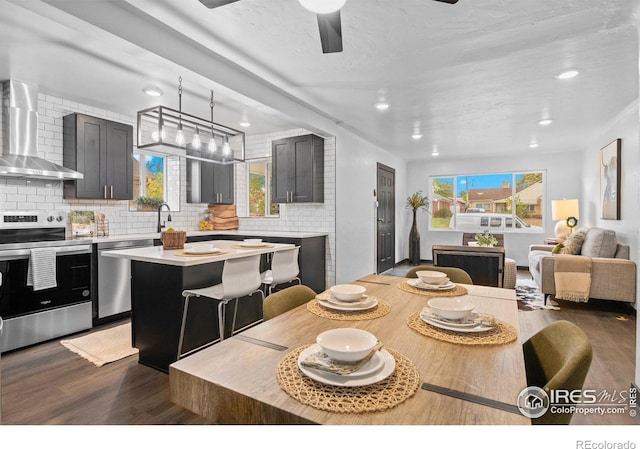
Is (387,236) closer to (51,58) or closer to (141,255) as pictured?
(141,255)

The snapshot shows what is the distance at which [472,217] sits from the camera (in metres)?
7.47

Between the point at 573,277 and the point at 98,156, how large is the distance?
18.6 feet

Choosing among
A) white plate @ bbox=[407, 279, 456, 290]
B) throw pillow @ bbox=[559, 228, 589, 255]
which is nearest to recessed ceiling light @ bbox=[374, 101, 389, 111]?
white plate @ bbox=[407, 279, 456, 290]

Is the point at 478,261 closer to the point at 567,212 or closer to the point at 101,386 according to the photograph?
the point at 567,212

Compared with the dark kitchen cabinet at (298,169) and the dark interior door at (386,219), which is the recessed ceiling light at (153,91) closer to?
the dark kitchen cabinet at (298,169)

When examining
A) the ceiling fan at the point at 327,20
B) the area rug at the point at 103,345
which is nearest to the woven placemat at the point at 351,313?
the ceiling fan at the point at 327,20

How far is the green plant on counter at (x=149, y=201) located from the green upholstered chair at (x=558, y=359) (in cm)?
452

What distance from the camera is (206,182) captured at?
510 cm

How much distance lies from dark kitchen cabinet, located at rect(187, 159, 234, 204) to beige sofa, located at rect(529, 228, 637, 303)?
4566mm

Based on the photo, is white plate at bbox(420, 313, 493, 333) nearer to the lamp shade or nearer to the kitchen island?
the kitchen island

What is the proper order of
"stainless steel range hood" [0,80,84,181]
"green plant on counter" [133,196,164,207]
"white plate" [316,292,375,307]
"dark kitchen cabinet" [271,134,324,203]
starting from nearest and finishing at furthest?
"white plate" [316,292,375,307], "stainless steel range hood" [0,80,84,181], "green plant on counter" [133,196,164,207], "dark kitchen cabinet" [271,134,324,203]

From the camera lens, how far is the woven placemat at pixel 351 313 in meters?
1.37

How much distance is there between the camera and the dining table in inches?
28.3

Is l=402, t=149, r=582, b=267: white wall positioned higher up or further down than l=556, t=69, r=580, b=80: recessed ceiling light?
further down
